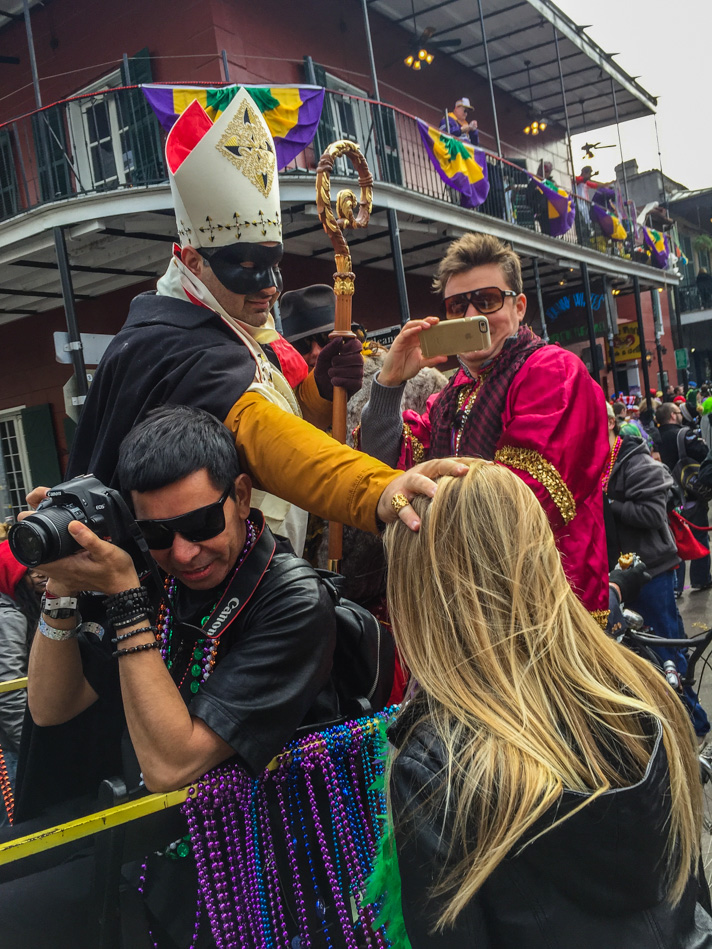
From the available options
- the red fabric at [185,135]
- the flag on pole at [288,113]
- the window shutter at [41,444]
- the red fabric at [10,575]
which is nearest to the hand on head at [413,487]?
the red fabric at [185,135]

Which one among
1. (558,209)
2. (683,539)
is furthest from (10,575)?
(558,209)

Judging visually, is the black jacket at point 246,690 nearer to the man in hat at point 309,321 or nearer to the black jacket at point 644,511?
the man in hat at point 309,321

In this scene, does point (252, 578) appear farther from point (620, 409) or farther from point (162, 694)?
point (620, 409)

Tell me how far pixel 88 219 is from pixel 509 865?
7701 millimetres

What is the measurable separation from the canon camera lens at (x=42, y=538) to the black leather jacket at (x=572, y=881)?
29.5 inches

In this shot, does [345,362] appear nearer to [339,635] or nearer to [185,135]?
[185,135]

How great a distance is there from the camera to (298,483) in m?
1.78

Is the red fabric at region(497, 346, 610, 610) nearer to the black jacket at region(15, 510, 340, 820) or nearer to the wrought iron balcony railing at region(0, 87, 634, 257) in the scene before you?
the black jacket at region(15, 510, 340, 820)

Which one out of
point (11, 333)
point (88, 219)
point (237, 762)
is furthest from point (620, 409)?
point (11, 333)

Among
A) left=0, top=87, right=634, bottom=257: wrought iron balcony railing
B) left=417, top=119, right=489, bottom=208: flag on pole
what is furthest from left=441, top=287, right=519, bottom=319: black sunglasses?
left=417, top=119, right=489, bottom=208: flag on pole

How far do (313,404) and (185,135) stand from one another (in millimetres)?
952

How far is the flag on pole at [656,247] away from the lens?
18.6 metres

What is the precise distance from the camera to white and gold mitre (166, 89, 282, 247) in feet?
7.19

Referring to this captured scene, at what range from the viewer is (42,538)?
139cm
